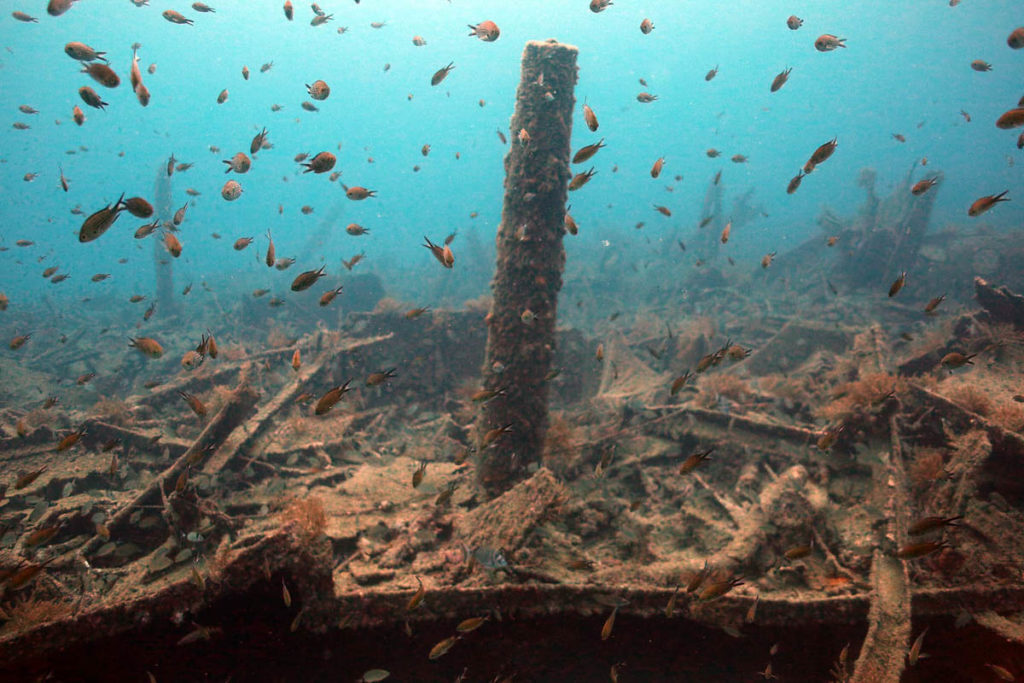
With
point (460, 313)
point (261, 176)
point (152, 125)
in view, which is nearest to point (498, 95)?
point (261, 176)

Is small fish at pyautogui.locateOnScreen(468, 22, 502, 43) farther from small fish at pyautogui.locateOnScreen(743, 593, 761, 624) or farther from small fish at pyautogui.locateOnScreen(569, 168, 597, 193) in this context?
small fish at pyautogui.locateOnScreen(743, 593, 761, 624)

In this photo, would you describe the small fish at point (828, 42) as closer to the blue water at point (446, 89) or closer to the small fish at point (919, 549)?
the small fish at point (919, 549)

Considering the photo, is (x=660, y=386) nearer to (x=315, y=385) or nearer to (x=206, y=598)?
(x=315, y=385)

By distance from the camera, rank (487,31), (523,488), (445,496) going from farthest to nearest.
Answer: (487,31), (445,496), (523,488)

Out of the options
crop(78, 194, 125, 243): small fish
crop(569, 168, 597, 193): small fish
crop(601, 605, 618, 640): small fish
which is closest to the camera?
crop(601, 605, 618, 640): small fish

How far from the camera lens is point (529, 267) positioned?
5902mm

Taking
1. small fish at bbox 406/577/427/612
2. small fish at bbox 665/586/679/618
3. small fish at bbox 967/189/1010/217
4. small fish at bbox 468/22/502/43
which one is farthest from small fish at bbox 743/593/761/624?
small fish at bbox 468/22/502/43

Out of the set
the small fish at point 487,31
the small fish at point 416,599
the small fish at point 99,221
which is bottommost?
the small fish at point 416,599

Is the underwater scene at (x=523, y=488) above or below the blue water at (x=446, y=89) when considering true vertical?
below

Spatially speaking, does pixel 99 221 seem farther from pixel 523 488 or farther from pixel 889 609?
pixel 889 609

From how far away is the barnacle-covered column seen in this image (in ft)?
19.2

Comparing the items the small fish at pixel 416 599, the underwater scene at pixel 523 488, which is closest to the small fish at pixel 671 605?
the underwater scene at pixel 523 488

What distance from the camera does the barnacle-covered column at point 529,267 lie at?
584cm

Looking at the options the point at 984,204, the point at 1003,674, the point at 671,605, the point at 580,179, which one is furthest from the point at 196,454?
the point at 984,204
